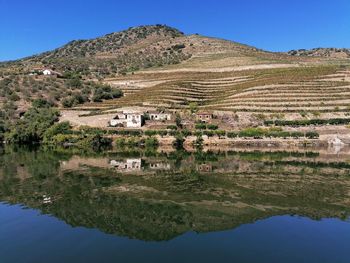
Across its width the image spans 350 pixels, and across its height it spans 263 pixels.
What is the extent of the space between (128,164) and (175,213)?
26.8 metres

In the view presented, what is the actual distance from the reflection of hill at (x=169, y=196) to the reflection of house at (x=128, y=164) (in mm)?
2718

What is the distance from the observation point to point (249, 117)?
3265 inches

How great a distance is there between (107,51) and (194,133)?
13108cm

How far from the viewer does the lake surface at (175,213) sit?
19.1 metres

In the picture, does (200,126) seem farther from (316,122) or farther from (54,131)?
(54,131)

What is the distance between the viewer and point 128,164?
5175 cm

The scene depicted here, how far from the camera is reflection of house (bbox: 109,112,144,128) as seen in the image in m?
84.5

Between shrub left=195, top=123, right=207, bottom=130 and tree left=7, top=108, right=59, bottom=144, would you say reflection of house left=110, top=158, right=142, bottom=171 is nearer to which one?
shrub left=195, top=123, right=207, bottom=130

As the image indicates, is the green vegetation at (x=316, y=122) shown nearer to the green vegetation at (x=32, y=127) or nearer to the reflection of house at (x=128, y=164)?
the reflection of house at (x=128, y=164)

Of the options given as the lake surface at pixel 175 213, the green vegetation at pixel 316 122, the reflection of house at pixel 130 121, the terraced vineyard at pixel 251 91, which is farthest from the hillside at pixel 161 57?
the lake surface at pixel 175 213

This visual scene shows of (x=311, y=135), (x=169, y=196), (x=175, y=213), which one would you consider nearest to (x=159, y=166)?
(x=169, y=196)

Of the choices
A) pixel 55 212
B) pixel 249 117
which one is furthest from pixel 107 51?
pixel 55 212

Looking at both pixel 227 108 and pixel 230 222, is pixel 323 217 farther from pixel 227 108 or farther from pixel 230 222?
pixel 227 108

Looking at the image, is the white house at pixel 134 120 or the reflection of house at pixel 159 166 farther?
the white house at pixel 134 120
